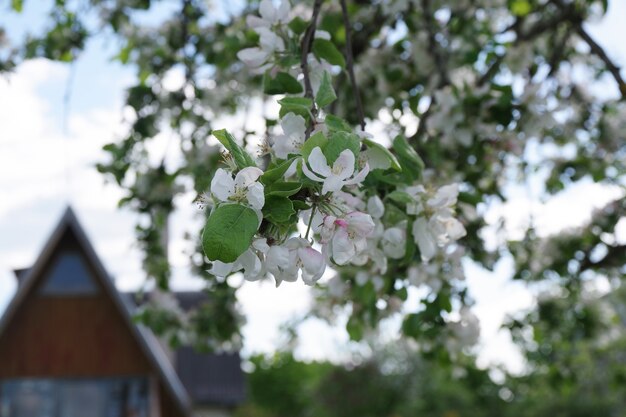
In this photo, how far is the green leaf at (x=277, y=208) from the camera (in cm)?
121

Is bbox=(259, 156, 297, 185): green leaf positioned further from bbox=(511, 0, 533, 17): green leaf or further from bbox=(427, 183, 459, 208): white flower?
bbox=(511, 0, 533, 17): green leaf

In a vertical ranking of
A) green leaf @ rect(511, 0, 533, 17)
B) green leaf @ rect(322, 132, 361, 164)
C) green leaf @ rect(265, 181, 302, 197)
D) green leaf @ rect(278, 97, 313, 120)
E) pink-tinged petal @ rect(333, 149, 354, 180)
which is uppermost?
green leaf @ rect(511, 0, 533, 17)

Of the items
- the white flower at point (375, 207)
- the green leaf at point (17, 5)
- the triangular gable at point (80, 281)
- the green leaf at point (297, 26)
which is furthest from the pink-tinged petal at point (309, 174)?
the triangular gable at point (80, 281)

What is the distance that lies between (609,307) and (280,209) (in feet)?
12.2

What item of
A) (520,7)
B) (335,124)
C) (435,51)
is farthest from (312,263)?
(520,7)

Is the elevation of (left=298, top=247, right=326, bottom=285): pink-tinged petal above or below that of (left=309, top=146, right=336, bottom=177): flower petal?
below

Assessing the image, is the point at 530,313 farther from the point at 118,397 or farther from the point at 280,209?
the point at 118,397

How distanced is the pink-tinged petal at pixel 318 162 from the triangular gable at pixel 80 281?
30.9ft

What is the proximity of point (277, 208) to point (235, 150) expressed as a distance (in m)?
0.11

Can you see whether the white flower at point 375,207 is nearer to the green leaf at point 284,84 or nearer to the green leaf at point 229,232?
the green leaf at point 284,84

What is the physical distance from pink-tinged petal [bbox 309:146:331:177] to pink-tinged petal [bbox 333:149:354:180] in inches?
0.6

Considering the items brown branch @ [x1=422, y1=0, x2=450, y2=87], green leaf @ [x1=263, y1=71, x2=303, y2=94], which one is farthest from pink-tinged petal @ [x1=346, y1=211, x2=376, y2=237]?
brown branch @ [x1=422, y1=0, x2=450, y2=87]

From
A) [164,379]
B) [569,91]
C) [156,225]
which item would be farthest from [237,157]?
[164,379]

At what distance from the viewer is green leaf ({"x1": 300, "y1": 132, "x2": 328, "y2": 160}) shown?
1.23 meters
